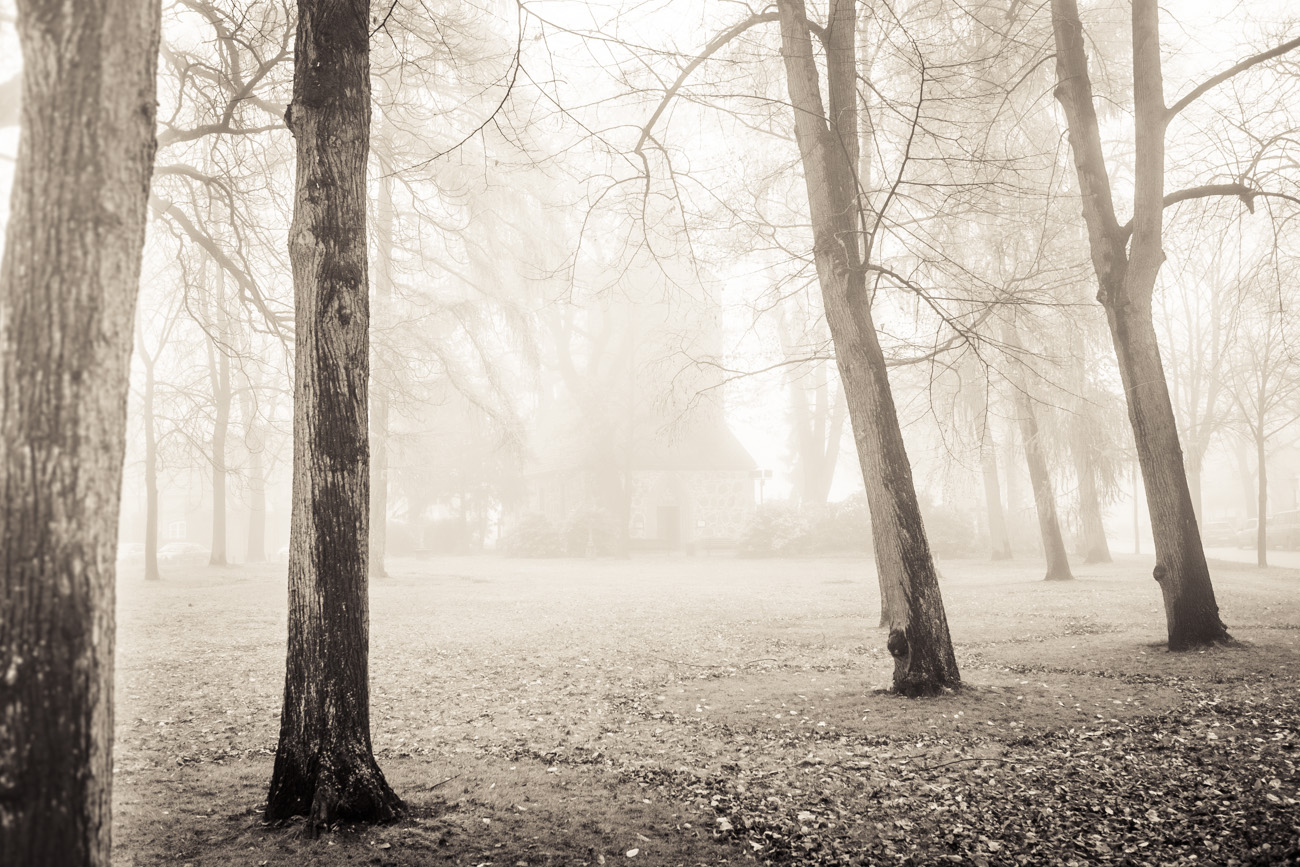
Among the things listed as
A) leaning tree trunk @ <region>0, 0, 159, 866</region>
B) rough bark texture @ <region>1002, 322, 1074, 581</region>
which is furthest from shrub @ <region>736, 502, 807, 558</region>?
leaning tree trunk @ <region>0, 0, 159, 866</region>

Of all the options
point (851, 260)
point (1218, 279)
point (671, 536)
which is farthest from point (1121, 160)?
point (671, 536)

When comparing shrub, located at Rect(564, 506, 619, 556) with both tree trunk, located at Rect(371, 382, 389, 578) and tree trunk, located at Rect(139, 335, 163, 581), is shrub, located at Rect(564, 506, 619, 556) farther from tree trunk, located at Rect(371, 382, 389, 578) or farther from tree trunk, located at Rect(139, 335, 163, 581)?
tree trunk, located at Rect(139, 335, 163, 581)

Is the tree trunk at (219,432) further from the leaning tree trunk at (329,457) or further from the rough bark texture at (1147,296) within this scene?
the rough bark texture at (1147,296)

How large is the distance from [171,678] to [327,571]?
555cm

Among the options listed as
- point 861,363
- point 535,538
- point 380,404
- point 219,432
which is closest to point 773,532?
point 535,538

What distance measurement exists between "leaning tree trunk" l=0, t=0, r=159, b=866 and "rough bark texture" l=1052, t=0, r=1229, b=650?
8840mm

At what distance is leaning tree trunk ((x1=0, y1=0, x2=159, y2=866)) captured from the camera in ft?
6.98

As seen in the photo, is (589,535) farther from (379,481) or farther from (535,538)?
(379,481)

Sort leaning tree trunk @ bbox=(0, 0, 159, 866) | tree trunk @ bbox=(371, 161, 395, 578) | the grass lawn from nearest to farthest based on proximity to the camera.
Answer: leaning tree trunk @ bbox=(0, 0, 159, 866) → the grass lawn → tree trunk @ bbox=(371, 161, 395, 578)

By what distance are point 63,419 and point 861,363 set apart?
602 centimetres

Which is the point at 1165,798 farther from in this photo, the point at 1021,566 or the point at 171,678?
the point at 1021,566

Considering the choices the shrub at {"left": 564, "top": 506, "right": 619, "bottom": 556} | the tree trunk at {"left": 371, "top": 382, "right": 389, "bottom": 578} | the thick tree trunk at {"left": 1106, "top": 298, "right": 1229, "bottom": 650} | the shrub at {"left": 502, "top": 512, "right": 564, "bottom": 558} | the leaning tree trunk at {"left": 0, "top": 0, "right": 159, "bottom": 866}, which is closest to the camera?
the leaning tree trunk at {"left": 0, "top": 0, "right": 159, "bottom": 866}

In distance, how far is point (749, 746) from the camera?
18.6ft

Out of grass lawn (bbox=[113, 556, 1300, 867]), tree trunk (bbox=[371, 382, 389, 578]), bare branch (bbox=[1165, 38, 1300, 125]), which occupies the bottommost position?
grass lawn (bbox=[113, 556, 1300, 867])
